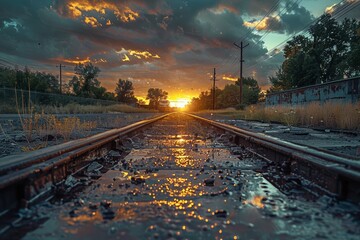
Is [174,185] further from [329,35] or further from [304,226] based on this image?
[329,35]

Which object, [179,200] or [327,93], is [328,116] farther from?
[179,200]

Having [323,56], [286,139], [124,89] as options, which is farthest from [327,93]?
[124,89]

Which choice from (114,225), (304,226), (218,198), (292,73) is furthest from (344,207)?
(292,73)

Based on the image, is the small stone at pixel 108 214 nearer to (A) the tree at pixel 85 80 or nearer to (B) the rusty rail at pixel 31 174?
(B) the rusty rail at pixel 31 174

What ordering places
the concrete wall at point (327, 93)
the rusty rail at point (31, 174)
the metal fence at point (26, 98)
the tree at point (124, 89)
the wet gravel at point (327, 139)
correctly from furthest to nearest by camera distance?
the tree at point (124, 89) → the metal fence at point (26, 98) → the concrete wall at point (327, 93) → the wet gravel at point (327, 139) → the rusty rail at point (31, 174)

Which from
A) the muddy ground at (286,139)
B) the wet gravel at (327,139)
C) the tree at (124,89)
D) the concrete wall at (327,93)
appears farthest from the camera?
the tree at (124,89)

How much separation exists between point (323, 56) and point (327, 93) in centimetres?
4610

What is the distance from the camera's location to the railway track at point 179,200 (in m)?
1.98

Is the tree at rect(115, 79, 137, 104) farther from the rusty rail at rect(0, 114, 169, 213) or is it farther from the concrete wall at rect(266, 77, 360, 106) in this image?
the rusty rail at rect(0, 114, 169, 213)

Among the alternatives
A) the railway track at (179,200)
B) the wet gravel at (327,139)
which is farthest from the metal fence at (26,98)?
the railway track at (179,200)

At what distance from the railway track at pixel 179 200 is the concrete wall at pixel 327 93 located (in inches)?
486

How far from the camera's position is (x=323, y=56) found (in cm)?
5772

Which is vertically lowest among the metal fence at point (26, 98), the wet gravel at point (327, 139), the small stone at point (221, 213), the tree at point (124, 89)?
the small stone at point (221, 213)

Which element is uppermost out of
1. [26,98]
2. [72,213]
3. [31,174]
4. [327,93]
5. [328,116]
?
[327,93]
